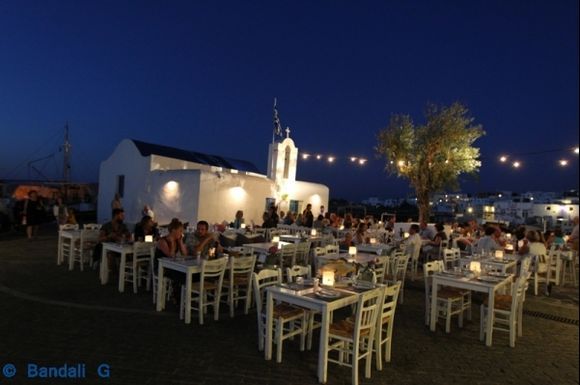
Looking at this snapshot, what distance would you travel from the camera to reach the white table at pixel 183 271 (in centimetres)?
603

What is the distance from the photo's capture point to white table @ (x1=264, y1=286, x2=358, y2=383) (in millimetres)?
4438

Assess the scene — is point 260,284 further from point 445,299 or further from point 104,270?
point 104,270

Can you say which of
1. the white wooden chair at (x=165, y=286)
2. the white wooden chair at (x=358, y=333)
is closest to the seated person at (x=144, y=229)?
the white wooden chair at (x=165, y=286)

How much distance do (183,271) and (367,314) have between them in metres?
2.97

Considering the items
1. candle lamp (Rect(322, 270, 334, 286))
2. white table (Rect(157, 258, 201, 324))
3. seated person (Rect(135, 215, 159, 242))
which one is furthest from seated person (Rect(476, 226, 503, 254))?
seated person (Rect(135, 215, 159, 242))

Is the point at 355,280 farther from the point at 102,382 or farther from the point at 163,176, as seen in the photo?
the point at 163,176

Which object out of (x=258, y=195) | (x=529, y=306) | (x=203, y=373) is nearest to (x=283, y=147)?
(x=258, y=195)

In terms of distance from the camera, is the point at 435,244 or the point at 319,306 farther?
the point at 435,244

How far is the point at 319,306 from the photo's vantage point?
178 inches

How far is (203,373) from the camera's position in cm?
436

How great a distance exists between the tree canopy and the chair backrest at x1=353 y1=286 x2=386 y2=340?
1549 centimetres

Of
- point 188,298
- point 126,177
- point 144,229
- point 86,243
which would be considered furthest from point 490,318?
point 126,177

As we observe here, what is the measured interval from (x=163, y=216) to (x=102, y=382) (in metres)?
14.8

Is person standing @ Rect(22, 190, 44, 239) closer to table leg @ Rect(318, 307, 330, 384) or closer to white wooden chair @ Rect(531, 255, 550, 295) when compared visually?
table leg @ Rect(318, 307, 330, 384)
